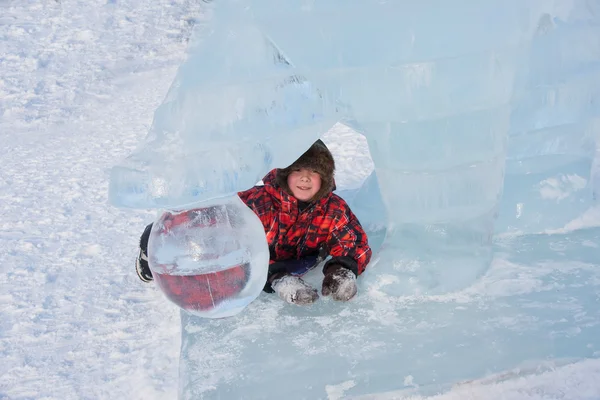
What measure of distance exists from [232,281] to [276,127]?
466 mm

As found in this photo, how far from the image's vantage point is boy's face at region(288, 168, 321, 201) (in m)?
2.28

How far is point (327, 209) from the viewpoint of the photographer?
2.40 meters

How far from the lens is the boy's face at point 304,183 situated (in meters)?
2.28

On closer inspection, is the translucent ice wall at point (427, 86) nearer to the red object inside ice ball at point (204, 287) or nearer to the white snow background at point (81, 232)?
the white snow background at point (81, 232)

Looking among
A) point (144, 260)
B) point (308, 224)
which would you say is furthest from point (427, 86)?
point (144, 260)

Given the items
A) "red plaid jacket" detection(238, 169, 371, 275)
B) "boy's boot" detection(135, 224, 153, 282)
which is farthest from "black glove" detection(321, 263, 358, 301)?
"boy's boot" detection(135, 224, 153, 282)

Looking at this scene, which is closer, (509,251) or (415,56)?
(415,56)

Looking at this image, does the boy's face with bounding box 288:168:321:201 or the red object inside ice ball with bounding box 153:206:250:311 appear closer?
the red object inside ice ball with bounding box 153:206:250:311

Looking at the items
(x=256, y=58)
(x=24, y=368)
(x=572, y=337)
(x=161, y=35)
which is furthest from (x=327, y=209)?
(x=161, y=35)

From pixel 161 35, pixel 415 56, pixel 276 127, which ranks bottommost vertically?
pixel 161 35

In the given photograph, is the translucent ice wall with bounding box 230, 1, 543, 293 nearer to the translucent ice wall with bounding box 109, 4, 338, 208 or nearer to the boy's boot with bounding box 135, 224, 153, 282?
the translucent ice wall with bounding box 109, 4, 338, 208

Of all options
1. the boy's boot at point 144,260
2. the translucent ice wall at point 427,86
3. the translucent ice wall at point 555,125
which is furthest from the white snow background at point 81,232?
the translucent ice wall at point 427,86

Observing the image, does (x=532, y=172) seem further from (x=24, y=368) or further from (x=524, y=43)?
(x=24, y=368)

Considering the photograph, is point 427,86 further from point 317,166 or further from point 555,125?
point 555,125
